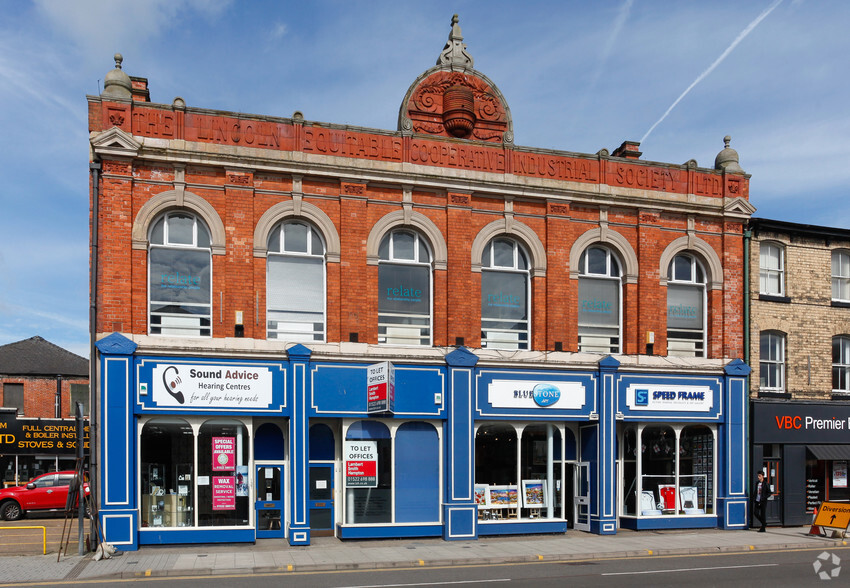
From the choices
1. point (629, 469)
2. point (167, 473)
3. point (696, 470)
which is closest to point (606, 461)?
point (629, 469)

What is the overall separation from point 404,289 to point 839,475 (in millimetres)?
15056

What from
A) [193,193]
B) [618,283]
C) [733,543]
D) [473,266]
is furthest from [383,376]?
[733,543]

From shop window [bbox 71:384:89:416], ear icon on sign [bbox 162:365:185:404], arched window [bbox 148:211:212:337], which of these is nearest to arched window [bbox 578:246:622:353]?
arched window [bbox 148:211:212:337]

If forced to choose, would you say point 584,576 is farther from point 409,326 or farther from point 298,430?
point 409,326

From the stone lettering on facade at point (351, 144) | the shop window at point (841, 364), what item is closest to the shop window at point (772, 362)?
the shop window at point (841, 364)

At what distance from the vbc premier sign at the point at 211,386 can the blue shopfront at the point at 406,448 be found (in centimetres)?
3

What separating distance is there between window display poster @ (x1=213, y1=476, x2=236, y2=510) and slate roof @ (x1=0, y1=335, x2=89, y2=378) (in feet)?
85.4

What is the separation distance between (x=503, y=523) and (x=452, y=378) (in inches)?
158

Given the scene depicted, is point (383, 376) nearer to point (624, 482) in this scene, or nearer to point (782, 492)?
point (624, 482)

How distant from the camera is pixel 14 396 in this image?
40375 millimetres

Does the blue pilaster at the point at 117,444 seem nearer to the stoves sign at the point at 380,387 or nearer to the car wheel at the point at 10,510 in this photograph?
the stoves sign at the point at 380,387

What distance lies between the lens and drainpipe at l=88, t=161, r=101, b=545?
17.5 meters

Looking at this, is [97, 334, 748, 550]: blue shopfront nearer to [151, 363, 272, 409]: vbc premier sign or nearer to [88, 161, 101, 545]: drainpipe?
[151, 363, 272, 409]: vbc premier sign

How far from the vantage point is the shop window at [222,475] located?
18.4 meters
